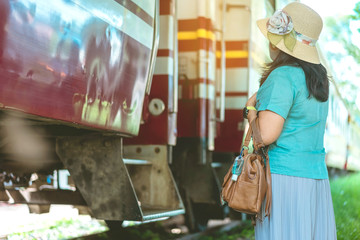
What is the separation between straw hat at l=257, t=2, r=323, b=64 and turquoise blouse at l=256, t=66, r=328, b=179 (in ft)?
0.30

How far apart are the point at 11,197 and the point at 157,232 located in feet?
7.13

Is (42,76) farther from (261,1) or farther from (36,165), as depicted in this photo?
(261,1)

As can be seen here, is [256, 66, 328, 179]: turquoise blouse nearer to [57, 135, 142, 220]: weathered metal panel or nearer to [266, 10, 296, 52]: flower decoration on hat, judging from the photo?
[266, 10, 296, 52]: flower decoration on hat

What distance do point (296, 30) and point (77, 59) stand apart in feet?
3.51

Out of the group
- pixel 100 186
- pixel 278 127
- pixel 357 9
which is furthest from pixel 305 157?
pixel 357 9

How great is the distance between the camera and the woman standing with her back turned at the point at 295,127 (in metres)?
2.44

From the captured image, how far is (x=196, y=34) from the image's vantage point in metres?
5.98

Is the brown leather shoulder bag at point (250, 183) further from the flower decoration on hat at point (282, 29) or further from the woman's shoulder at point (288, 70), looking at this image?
the flower decoration on hat at point (282, 29)

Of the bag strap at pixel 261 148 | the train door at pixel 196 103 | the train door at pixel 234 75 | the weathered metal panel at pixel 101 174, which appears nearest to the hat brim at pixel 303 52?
the bag strap at pixel 261 148

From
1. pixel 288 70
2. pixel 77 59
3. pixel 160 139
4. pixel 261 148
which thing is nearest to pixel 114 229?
pixel 160 139

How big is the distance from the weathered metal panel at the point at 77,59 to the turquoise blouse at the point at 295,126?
934 mm

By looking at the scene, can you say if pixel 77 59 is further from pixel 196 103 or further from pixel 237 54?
pixel 237 54

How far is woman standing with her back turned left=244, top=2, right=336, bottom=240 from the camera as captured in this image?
244cm

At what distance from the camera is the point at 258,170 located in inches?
94.9
